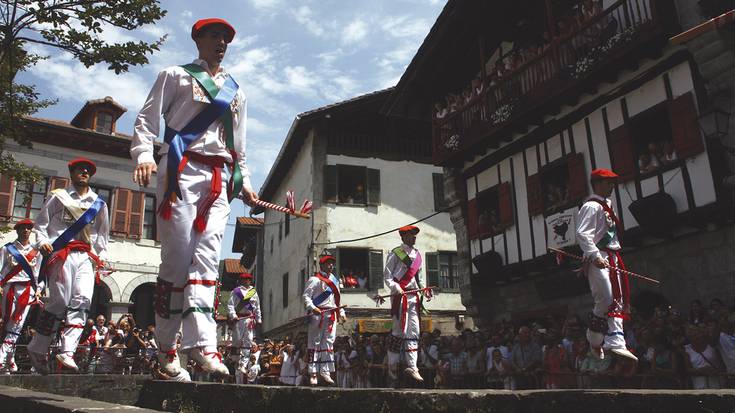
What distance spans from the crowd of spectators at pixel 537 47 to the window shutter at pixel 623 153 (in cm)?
201

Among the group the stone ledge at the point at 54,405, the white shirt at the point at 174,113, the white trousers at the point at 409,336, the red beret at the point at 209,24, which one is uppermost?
the red beret at the point at 209,24

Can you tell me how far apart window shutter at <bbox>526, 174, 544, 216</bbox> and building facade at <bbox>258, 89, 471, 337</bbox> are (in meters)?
9.17

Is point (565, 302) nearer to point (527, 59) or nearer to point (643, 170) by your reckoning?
point (643, 170)

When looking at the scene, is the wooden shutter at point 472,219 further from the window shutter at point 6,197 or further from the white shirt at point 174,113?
the window shutter at point 6,197

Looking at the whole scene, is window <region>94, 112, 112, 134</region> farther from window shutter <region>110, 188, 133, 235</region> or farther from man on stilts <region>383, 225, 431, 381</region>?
man on stilts <region>383, 225, 431, 381</region>

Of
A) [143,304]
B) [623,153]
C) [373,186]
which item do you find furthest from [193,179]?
[143,304]

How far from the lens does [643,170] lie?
1196cm

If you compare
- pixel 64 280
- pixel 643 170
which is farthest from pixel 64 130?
pixel 643 170

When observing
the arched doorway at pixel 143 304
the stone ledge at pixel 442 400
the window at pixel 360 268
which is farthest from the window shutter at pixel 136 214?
the stone ledge at pixel 442 400

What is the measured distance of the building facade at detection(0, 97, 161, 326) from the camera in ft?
75.9

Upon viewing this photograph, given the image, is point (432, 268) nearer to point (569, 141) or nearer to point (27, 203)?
point (569, 141)

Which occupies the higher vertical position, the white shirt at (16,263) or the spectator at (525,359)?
the white shirt at (16,263)

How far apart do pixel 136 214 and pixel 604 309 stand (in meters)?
22.9

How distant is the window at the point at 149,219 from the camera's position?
2519 centimetres
